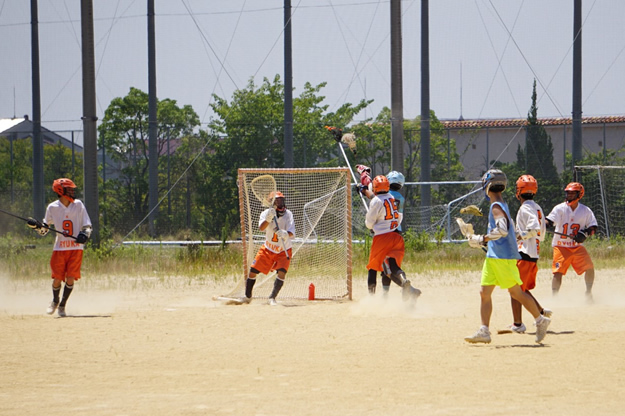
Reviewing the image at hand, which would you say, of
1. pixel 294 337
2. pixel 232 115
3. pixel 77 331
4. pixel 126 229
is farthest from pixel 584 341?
pixel 232 115

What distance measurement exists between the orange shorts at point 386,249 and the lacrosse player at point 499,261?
2.96 metres

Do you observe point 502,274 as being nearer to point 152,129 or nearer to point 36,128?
point 152,129

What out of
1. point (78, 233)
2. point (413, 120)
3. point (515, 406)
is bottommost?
point (515, 406)

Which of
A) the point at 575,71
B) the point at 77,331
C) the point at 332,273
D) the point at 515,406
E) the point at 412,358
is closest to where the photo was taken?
the point at 515,406

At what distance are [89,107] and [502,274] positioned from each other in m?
13.2

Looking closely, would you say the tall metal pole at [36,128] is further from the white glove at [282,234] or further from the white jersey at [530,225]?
the white jersey at [530,225]

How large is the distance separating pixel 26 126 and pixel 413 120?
2698 centimetres

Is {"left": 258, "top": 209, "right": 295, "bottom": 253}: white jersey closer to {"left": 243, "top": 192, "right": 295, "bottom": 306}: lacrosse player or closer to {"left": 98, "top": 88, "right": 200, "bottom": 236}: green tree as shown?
{"left": 243, "top": 192, "right": 295, "bottom": 306}: lacrosse player

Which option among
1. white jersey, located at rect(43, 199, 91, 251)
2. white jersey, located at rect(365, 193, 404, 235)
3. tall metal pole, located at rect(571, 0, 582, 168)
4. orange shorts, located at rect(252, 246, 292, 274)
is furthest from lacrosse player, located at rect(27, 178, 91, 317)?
tall metal pole, located at rect(571, 0, 582, 168)

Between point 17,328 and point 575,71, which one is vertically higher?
point 575,71

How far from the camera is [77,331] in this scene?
32.8 ft

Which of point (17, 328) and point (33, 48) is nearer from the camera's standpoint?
point (17, 328)

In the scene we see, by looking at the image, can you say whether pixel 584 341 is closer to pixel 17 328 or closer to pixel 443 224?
pixel 17 328

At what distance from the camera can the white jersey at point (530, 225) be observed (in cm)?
894
